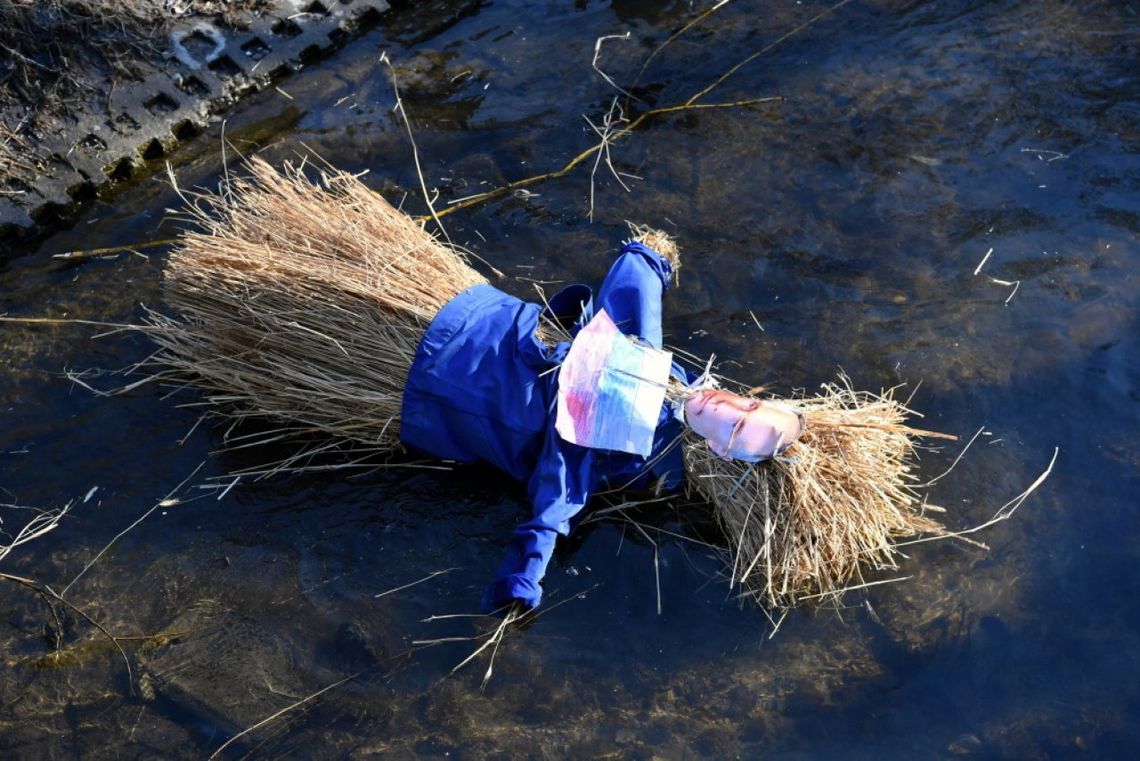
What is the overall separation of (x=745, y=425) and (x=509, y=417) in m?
0.71

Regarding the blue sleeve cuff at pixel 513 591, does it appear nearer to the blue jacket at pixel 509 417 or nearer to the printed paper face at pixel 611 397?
the blue jacket at pixel 509 417

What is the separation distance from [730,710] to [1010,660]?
2.79ft

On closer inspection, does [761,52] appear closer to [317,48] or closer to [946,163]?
[946,163]

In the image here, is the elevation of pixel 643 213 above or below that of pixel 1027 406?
above

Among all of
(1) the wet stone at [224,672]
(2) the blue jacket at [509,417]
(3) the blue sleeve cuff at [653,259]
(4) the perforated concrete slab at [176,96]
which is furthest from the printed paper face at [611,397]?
(4) the perforated concrete slab at [176,96]

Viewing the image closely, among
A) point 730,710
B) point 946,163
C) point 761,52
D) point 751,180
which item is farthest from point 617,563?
point 761,52

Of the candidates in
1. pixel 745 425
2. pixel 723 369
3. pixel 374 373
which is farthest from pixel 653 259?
pixel 374 373

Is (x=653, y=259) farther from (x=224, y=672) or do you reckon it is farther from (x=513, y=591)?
A: (x=224, y=672)

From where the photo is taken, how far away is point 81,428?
4035mm

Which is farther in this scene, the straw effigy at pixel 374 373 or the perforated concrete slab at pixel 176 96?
the perforated concrete slab at pixel 176 96

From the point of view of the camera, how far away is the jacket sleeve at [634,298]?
147 inches

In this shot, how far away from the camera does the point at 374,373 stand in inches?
143

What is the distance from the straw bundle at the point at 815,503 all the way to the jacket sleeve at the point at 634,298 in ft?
1.39

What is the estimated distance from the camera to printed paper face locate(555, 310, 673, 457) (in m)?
3.38
